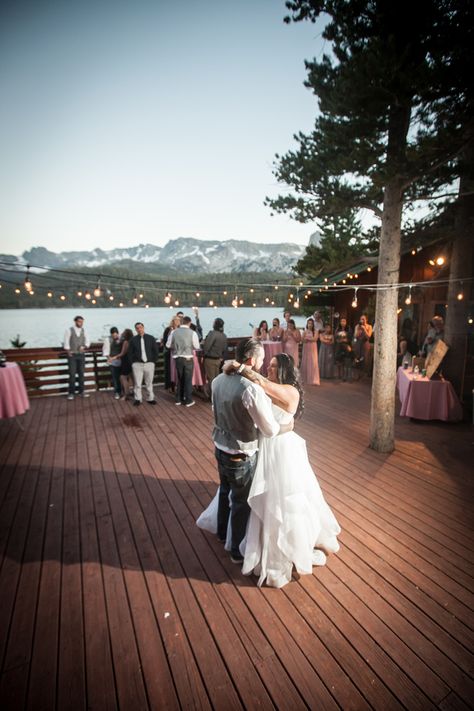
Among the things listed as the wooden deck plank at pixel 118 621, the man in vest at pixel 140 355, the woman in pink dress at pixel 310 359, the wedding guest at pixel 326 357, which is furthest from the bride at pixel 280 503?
the wedding guest at pixel 326 357

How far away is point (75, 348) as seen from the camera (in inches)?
292

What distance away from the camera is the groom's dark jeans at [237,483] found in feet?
8.02

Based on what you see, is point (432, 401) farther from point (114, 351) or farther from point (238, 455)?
point (114, 351)

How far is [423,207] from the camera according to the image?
6734 mm

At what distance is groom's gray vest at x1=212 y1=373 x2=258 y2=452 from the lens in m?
2.26

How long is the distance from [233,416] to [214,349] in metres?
4.84

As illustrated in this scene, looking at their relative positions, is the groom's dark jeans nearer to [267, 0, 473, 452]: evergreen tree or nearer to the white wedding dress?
the white wedding dress

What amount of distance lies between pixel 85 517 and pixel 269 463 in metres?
2.27

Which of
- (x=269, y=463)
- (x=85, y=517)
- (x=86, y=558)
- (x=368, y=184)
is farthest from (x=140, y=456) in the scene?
(x=368, y=184)

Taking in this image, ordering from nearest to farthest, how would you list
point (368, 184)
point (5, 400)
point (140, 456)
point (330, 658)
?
1. point (330, 658)
2. point (140, 456)
3. point (368, 184)
4. point (5, 400)

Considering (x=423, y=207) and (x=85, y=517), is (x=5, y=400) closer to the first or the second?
(x=85, y=517)

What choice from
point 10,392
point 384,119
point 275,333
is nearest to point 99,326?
point 275,333

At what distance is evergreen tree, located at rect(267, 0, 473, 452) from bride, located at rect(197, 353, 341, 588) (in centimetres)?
288

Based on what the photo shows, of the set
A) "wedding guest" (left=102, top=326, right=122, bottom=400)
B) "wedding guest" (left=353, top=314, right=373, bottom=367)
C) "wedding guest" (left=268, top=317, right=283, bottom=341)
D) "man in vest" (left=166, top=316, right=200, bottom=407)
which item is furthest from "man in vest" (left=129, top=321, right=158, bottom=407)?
"wedding guest" (left=353, top=314, right=373, bottom=367)
